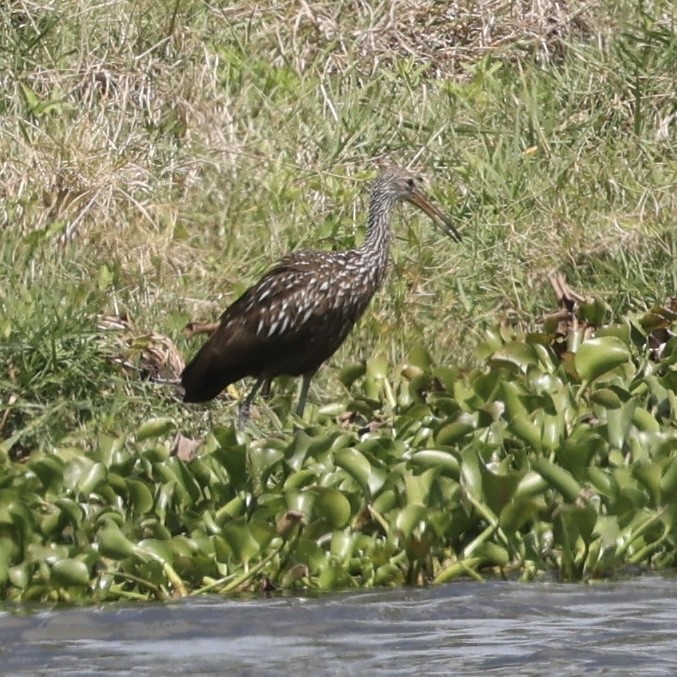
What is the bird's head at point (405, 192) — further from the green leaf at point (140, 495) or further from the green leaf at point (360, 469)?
the green leaf at point (140, 495)

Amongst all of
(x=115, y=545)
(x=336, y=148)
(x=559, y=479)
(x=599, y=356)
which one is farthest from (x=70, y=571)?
(x=336, y=148)

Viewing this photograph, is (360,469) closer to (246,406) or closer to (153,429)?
(153,429)

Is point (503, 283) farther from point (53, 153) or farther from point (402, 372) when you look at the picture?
point (53, 153)

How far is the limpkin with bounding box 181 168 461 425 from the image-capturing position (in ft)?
26.6

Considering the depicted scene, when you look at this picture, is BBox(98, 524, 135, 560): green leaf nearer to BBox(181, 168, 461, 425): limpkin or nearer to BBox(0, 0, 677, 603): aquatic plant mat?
BBox(0, 0, 677, 603): aquatic plant mat

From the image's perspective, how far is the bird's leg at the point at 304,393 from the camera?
7.99m

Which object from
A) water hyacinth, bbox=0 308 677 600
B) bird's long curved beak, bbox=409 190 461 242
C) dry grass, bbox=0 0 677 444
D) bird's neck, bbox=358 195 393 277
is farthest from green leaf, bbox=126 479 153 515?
bird's long curved beak, bbox=409 190 461 242

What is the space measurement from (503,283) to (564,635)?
351 centimetres

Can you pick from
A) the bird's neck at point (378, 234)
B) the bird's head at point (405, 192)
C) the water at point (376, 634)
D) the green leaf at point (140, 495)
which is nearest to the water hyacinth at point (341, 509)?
the green leaf at point (140, 495)

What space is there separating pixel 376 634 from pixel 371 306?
3453 mm

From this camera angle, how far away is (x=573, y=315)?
326 inches

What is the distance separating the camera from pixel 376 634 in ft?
19.0

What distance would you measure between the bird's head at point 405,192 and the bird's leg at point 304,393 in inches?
38.9

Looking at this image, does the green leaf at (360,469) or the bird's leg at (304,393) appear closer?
the green leaf at (360,469)
